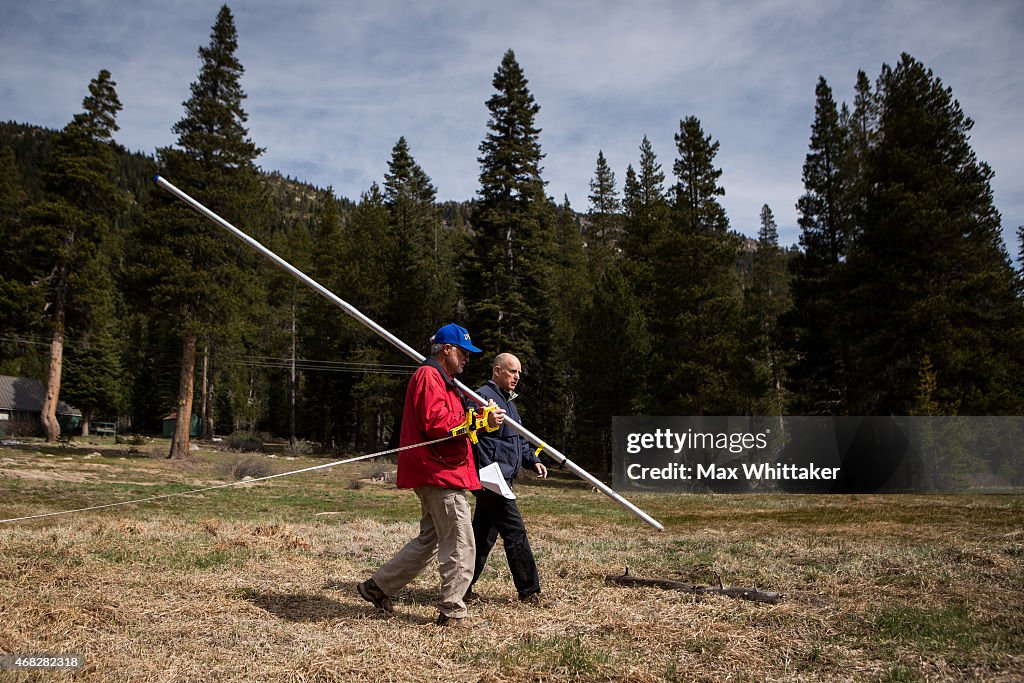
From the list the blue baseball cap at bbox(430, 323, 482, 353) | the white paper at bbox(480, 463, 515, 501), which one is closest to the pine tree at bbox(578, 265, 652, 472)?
the white paper at bbox(480, 463, 515, 501)

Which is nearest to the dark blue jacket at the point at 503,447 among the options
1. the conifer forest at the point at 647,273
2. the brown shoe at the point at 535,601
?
the brown shoe at the point at 535,601

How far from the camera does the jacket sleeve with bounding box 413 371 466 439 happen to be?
5.33m

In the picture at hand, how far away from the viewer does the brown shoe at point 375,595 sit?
5.80 meters

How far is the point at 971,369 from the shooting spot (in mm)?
24109

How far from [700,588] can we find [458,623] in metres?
2.41

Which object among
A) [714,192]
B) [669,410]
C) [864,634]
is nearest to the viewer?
[864,634]

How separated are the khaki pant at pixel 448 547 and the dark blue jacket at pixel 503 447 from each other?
0.66m

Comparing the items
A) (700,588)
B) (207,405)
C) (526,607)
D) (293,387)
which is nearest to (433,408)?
(526,607)

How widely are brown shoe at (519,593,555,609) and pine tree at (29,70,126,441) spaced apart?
32.7m

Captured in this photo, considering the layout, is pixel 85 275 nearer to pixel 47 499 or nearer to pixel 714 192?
pixel 47 499

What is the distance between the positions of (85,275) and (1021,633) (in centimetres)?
3642

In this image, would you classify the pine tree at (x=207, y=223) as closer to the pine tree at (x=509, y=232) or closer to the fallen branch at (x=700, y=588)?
the pine tree at (x=509, y=232)

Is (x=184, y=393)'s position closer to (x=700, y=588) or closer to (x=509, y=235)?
(x=509, y=235)

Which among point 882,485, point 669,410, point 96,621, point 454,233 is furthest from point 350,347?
point 96,621
